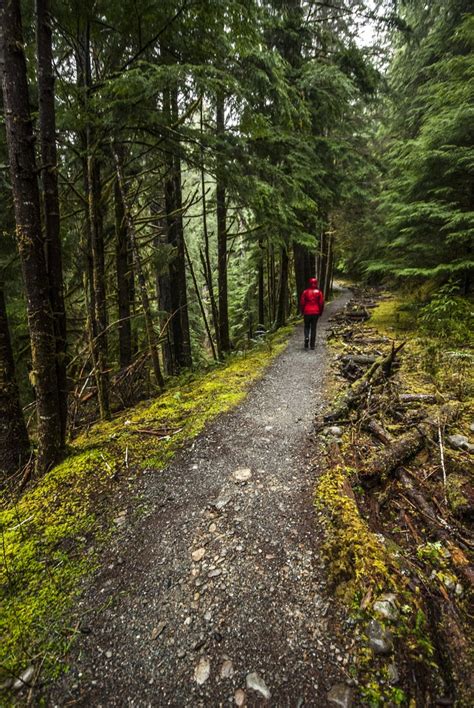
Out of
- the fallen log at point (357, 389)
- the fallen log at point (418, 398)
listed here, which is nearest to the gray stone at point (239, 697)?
the fallen log at point (357, 389)

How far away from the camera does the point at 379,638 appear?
1833 millimetres

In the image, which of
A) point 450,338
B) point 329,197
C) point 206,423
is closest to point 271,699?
point 206,423

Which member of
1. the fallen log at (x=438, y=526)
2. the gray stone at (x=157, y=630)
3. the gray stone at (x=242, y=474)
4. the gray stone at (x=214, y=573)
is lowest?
the gray stone at (x=157, y=630)

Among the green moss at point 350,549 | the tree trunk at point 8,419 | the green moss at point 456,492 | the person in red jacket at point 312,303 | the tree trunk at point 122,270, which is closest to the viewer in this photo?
the green moss at point 350,549

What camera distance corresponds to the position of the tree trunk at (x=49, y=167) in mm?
3496

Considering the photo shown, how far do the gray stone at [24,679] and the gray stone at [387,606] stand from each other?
2171mm

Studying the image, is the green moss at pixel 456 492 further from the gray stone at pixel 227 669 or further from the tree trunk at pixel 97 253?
the tree trunk at pixel 97 253

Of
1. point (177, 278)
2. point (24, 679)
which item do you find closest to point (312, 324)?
point (177, 278)

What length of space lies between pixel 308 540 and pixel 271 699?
1.08 metres

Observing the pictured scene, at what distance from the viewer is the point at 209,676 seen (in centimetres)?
179

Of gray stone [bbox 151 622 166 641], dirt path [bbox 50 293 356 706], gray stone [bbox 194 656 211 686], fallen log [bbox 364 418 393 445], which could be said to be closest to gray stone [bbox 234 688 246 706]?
dirt path [bbox 50 293 356 706]

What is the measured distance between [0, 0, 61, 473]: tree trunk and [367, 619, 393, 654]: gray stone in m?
3.76

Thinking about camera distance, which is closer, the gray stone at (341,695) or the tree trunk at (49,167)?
the gray stone at (341,695)

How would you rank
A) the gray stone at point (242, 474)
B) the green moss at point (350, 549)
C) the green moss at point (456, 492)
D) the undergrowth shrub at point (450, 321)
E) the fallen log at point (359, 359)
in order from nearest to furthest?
1. the green moss at point (350, 549)
2. the green moss at point (456, 492)
3. the gray stone at point (242, 474)
4. the fallen log at point (359, 359)
5. the undergrowth shrub at point (450, 321)
